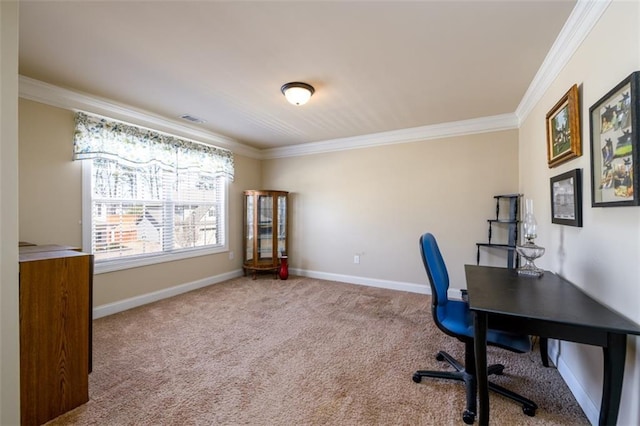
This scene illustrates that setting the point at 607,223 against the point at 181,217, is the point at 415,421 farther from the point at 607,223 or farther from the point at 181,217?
the point at 181,217

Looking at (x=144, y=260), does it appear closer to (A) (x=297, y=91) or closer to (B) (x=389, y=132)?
(A) (x=297, y=91)

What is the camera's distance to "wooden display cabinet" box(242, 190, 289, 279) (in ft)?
15.2

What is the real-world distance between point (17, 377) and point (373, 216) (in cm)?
378

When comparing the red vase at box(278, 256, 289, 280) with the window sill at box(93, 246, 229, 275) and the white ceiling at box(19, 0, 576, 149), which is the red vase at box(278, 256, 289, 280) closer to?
the window sill at box(93, 246, 229, 275)

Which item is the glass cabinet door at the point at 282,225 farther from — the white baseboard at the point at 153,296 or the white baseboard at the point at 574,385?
the white baseboard at the point at 574,385

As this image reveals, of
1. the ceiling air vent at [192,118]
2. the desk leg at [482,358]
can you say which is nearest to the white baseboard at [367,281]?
the desk leg at [482,358]

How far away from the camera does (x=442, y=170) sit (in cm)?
382

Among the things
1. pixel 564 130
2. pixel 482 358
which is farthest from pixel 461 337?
pixel 564 130

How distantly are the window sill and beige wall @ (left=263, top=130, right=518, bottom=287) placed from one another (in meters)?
1.54

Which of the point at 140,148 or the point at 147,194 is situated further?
the point at 147,194

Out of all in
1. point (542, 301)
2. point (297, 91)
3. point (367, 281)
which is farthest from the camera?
point (367, 281)

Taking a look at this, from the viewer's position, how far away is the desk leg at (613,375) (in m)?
1.16

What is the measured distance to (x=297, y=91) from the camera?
8.36 ft

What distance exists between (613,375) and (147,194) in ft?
13.7
